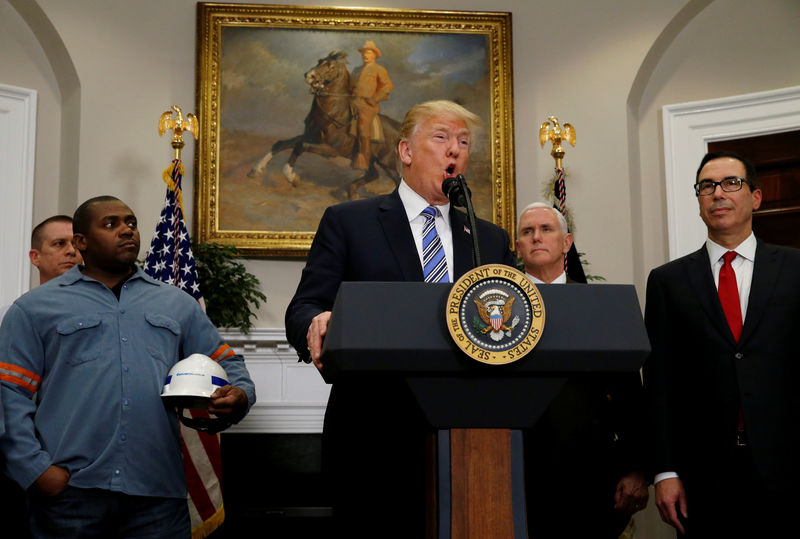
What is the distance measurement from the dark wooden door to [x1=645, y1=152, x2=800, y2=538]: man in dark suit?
2821 mm

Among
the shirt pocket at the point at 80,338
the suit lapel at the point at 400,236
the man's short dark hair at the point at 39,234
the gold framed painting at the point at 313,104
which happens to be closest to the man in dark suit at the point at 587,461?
the suit lapel at the point at 400,236

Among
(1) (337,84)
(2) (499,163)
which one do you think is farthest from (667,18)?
(1) (337,84)

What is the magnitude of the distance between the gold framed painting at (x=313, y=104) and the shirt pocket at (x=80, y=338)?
2.98 metres

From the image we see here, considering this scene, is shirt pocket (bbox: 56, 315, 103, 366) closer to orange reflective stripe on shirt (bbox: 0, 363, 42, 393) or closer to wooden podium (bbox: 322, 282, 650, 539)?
orange reflective stripe on shirt (bbox: 0, 363, 42, 393)

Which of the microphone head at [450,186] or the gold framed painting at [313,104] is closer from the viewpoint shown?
the microphone head at [450,186]

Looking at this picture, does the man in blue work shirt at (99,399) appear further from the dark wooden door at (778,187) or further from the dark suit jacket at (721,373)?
the dark wooden door at (778,187)

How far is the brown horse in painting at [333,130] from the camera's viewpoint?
6062mm

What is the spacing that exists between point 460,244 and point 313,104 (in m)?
4.02

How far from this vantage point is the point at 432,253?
2258 millimetres

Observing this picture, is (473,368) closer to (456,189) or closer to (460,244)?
(456,189)

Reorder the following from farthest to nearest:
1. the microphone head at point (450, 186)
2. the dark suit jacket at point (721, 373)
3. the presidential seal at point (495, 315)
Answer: the dark suit jacket at point (721, 373)
the microphone head at point (450, 186)
the presidential seal at point (495, 315)

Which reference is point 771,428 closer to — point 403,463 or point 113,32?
point 403,463

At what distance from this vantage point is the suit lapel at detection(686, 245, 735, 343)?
2900 millimetres

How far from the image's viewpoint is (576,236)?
20.1ft
